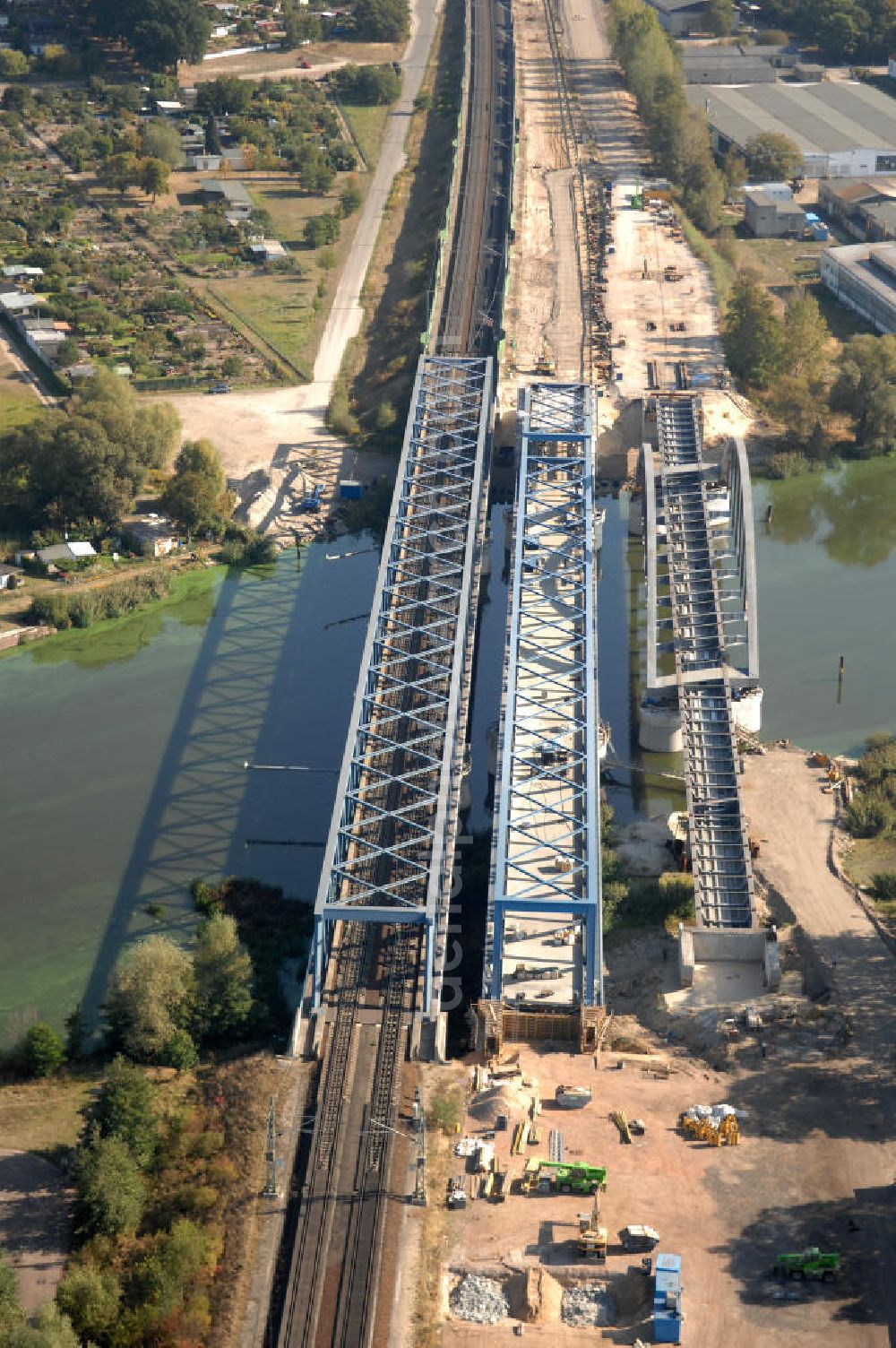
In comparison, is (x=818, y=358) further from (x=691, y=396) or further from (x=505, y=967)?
(x=505, y=967)

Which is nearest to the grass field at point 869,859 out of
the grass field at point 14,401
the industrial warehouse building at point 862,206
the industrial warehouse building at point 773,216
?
the grass field at point 14,401

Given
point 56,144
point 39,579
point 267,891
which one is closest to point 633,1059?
point 267,891

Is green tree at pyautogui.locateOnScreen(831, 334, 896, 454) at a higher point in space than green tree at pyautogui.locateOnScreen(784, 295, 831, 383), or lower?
lower

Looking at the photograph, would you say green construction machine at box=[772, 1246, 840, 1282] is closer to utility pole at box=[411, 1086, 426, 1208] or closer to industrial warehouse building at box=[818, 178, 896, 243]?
utility pole at box=[411, 1086, 426, 1208]

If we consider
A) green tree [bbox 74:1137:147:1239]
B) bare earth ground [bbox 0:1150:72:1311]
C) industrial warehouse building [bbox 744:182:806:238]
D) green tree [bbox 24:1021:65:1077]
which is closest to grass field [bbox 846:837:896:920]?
green tree [bbox 74:1137:147:1239]

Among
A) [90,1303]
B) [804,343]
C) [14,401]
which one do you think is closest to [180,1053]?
[90,1303]

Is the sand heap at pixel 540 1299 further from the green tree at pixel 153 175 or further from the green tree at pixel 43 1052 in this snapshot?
the green tree at pixel 153 175

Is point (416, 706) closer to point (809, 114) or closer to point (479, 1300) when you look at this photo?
point (479, 1300)
